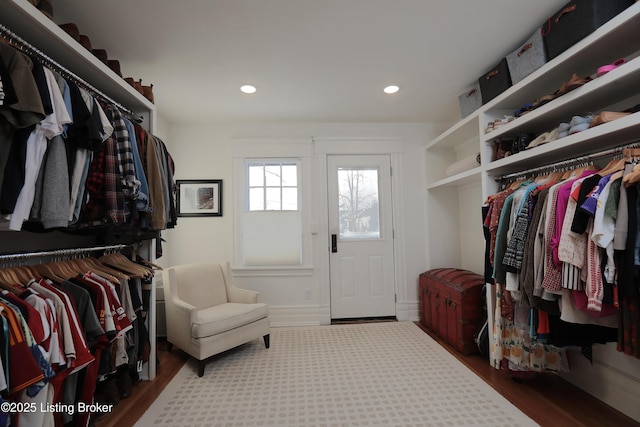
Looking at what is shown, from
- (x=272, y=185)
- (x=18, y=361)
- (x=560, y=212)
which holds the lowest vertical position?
(x=18, y=361)

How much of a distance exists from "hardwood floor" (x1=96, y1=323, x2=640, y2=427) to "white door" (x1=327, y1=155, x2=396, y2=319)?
1.34 meters

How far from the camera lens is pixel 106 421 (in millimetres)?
1787

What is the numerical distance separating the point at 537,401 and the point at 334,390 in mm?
1339

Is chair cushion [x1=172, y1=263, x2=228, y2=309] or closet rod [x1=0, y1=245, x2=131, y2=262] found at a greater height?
closet rod [x1=0, y1=245, x2=131, y2=262]

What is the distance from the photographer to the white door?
3.59 m

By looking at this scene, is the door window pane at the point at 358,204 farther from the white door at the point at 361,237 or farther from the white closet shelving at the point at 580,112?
the white closet shelving at the point at 580,112

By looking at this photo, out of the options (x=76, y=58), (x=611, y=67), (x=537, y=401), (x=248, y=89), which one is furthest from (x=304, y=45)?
(x=537, y=401)

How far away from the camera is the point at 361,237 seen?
3645 mm

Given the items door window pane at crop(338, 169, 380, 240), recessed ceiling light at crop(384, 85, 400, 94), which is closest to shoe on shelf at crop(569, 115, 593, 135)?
recessed ceiling light at crop(384, 85, 400, 94)

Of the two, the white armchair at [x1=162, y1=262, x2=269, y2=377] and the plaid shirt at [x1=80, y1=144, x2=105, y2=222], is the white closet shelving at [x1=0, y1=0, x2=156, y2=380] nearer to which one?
the white armchair at [x1=162, y1=262, x2=269, y2=377]

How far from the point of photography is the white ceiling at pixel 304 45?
1.74 m

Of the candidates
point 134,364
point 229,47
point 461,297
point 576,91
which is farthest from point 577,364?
point 229,47

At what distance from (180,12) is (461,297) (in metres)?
3.02

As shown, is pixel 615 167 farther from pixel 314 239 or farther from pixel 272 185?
pixel 272 185
